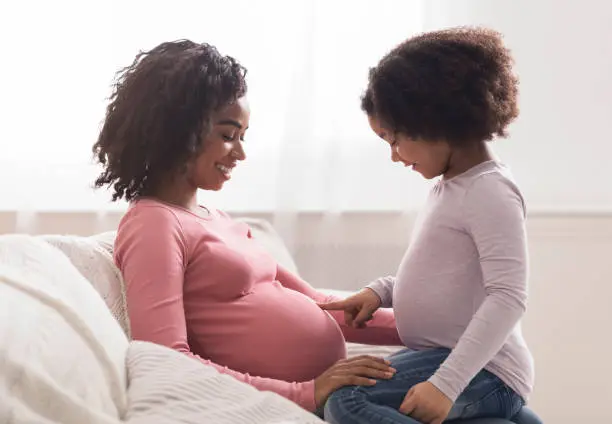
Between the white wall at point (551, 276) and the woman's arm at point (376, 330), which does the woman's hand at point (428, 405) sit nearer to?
the woman's arm at point (376, 330)

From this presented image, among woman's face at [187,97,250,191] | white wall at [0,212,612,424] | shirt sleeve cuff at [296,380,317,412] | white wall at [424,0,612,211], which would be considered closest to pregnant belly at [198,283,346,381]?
shirt sleeve cuff at [296,380,317,412]

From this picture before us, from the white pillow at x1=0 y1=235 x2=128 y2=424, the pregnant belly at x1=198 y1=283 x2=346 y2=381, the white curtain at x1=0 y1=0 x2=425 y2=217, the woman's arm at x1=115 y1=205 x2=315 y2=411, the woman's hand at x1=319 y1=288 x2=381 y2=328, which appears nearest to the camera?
the white pillow at x1=0 y1=235 x2=128 y2=424

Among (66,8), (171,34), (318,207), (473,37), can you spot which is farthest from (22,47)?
(473,37)

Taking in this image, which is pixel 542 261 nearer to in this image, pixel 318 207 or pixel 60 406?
pixel 318 207

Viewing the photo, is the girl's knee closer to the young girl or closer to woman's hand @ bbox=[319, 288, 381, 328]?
the young girl

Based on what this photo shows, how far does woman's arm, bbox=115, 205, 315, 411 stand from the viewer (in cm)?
134

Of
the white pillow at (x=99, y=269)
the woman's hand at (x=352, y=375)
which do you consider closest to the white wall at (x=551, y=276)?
the white pillow at (x=99, y=269)

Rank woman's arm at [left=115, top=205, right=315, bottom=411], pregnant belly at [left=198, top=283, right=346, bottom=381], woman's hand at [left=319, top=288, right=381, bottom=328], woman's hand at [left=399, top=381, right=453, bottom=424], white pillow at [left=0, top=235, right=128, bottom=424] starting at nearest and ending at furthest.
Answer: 1. white pillow at [left=0, top=235, right=128, bottom=424]
2. woman's hand at [left=399, top=381, right=453, bottom=424]
3. woman's arm at [left=115, top=205, right=315, bottom=411]
4. pregnant belly at [left=198, top=283, right=346, bottom=381]
5. woman's hand at [left=319, top=288, right=381, bottom=328]

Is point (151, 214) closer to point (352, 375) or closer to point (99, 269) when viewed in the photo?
point (99, 269)

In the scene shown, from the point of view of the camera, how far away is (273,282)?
5.20 feet

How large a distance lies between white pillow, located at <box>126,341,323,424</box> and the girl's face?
0.47 meters

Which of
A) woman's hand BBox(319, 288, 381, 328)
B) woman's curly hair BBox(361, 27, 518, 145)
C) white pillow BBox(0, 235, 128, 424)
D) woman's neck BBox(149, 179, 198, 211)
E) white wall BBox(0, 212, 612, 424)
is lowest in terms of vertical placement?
white wall BBox(0, 212, 612, 424)

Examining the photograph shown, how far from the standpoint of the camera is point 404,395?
4.33 ft

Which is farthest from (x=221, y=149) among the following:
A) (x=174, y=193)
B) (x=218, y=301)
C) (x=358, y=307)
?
(x=358, y=307)
